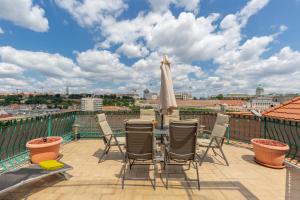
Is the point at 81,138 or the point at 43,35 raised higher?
the point at 43,35

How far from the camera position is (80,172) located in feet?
10.2

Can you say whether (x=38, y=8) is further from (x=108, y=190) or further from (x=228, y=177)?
(x=228, y=177)

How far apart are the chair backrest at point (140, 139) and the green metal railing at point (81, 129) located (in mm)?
2715

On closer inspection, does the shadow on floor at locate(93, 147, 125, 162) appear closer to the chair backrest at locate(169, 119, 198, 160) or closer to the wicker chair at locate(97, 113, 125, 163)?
the wicker chair at locate(97, 113, 125, 163)

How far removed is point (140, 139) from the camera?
2680mm

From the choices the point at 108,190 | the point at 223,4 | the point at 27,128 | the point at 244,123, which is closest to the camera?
the point at 108,190

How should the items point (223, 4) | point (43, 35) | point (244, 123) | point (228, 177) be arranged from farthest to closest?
point (43, 35), point (223, 4), point (244, 123), point (228, 177)

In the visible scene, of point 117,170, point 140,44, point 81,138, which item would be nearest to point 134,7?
point 140,44

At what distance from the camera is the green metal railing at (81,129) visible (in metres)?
3.39

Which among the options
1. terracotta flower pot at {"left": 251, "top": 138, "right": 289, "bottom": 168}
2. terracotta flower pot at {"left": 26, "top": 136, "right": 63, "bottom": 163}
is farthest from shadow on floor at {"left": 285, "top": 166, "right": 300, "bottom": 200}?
terracotta flower pot at {"left": 26, "top": 136, "right": 63, "bottom": 163}

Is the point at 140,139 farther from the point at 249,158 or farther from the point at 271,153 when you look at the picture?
the point at 249,158

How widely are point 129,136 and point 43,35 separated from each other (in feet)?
63.7

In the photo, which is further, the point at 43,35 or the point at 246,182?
the point at 43,35

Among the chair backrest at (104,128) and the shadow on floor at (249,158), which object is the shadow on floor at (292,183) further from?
the chair backrest at (104,128)
